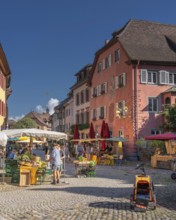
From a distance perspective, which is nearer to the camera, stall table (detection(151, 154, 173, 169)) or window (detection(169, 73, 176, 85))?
stall table (detection(151, 154, 173, 169))

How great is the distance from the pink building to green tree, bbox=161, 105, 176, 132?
6.01 ft

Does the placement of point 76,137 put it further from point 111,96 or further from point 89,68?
point 89,68

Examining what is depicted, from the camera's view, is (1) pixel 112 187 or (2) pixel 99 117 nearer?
(1) pixel 112 187

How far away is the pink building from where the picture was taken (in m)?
35.6

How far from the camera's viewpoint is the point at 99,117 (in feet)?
144

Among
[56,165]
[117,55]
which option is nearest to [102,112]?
[117,55]

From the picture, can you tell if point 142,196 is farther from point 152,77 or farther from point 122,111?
point 122,111

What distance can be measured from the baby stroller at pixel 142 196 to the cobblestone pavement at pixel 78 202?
166mm

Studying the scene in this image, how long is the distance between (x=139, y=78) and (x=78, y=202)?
2530cm

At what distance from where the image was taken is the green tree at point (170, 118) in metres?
31.7

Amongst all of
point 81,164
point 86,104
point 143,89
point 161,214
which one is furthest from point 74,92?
point 161,214

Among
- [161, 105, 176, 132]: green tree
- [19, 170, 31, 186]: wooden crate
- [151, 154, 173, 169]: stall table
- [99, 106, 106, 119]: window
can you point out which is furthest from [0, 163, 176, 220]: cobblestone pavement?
[99, 106, 106, 119]: window

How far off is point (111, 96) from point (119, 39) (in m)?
5.97

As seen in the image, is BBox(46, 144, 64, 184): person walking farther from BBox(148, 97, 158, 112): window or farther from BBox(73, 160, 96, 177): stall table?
BBox(148, 97, 158, 112): window
